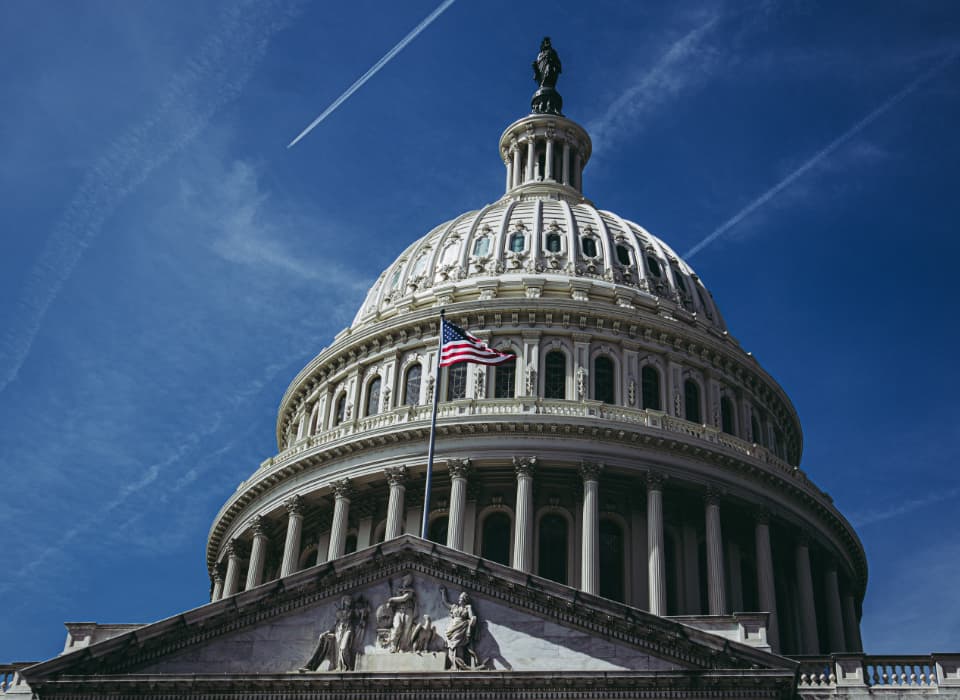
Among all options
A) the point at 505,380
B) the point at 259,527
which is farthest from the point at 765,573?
the point at 259,527

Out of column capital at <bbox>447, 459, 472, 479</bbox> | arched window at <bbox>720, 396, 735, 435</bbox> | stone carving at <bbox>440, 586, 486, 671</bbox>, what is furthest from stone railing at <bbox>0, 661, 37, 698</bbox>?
arched window at <bbox>720, 396, 735, 435</bbox>

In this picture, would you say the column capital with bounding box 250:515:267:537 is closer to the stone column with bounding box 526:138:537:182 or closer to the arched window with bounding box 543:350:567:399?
the arched window with bounding box 543:350:567:399

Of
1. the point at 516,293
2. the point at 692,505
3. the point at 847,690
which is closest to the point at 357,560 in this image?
the point at 847,690

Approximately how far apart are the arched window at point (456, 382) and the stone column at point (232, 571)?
12409 millimetres

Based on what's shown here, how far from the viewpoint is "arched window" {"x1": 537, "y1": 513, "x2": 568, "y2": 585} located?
5547 cm

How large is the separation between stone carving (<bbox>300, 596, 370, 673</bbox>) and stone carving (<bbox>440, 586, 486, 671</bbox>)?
234 cm

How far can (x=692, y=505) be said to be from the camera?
57406mm

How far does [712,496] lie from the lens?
56.5 m

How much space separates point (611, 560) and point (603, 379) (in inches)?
377

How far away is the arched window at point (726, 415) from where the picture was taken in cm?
6425

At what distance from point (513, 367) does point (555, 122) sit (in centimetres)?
2484

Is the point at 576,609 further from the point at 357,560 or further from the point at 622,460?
the point at 622,460

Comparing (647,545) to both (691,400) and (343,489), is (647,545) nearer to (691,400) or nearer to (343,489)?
(691,400)

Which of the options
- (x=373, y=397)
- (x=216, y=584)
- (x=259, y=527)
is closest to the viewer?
(x=259, y=527)
